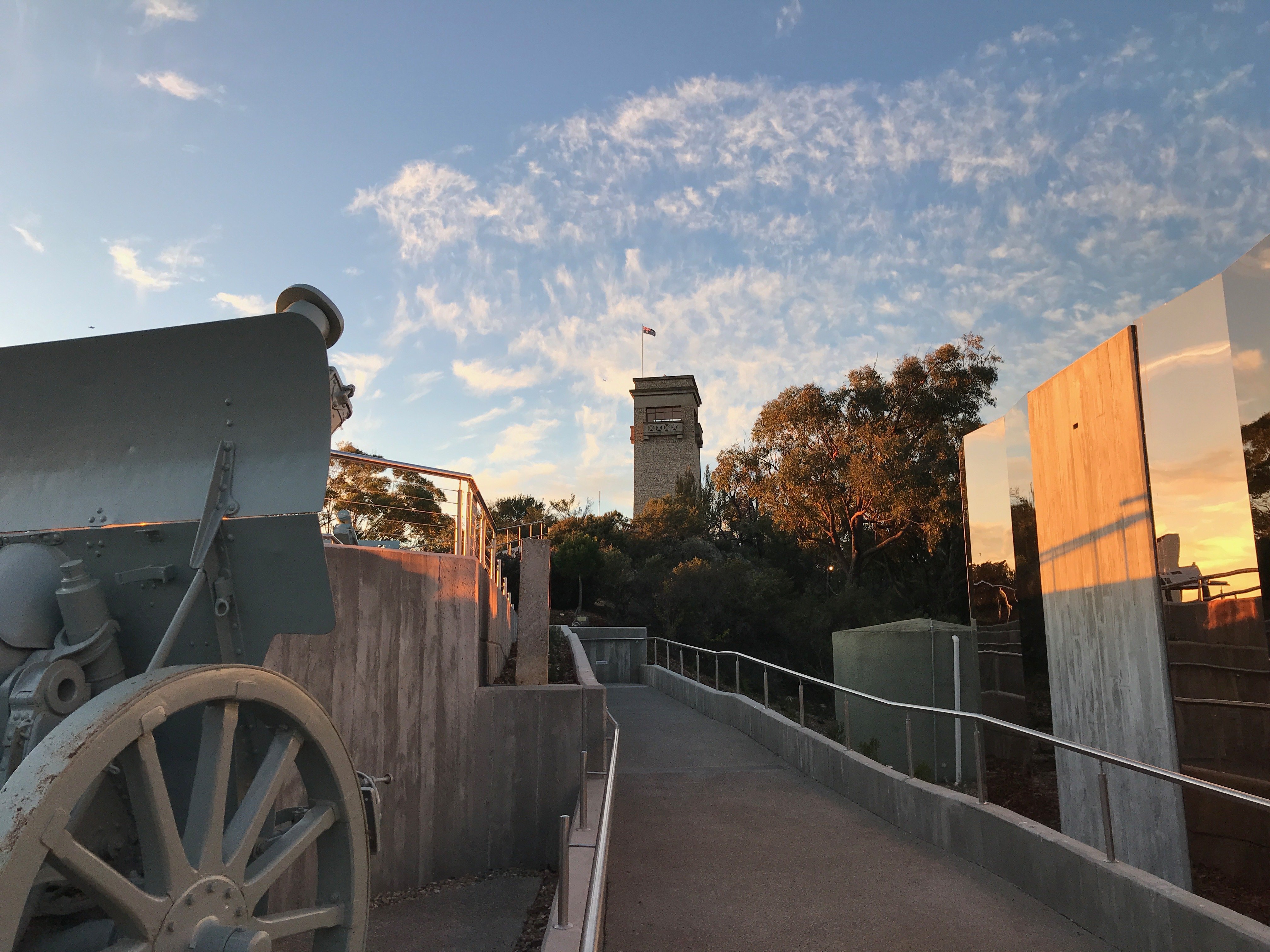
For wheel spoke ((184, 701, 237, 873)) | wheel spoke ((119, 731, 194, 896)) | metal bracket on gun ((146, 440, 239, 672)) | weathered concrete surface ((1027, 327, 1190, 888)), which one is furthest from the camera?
weathered concrete surface ((1027, 327, 1190, 888))

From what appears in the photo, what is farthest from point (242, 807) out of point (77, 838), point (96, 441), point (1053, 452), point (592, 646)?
point (592, 646)

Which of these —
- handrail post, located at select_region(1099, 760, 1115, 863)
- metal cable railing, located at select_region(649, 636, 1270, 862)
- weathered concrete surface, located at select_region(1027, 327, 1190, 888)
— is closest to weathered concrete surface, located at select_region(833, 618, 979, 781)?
metal cable railing, located at select_region(649, 636, 1270, 862)

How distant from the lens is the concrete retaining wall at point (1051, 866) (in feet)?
12.0

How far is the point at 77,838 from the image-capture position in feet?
9.39

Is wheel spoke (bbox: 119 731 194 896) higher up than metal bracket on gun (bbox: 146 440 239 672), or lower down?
lower down

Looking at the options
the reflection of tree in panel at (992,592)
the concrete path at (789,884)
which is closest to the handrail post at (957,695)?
the reflection of tree in panel at (992,592)

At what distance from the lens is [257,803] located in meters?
3.01

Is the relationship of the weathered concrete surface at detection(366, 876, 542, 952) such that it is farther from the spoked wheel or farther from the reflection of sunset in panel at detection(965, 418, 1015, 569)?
the reflection of sunset in panel at detection(965, 418, 1015, 569)

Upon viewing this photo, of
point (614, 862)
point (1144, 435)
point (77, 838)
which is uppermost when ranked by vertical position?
point (1144, 435)

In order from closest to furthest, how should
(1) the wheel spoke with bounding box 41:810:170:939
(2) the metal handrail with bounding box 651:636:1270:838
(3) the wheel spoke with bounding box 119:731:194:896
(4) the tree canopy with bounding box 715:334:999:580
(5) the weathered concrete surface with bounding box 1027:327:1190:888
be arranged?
(1) the wheel spoke with bounding box 41:810:170:939
(3) the wheel spoke with bounding box 119:731:194:896
(2) the metal handrail with bounding box 651:636:1270:838
(5) the weathered concrete surface with bounding box 1027:327:1190:888
(4) the tree canopy with bounding box 715:334:999:580

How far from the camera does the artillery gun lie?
8.63 feet

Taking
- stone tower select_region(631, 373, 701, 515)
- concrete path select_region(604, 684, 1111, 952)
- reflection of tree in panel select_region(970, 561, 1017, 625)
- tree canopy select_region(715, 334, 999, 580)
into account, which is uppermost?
stone tower select_region(631, 373, 701, 515)

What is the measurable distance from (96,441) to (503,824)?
5631mm

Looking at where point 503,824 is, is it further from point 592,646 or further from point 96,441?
point 592,646
